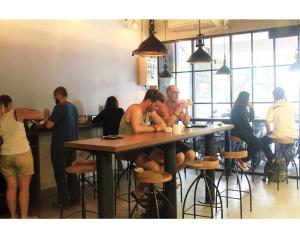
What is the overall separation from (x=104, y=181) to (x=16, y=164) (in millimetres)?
1219

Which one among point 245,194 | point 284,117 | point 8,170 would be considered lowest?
point 245,194

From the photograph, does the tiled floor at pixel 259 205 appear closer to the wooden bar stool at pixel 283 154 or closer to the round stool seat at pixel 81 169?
the wooden bar stool at pixel 283 154

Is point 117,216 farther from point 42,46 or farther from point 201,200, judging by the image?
point 42,46

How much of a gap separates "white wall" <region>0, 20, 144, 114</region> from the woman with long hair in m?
1.39

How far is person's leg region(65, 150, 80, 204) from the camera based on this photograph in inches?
180

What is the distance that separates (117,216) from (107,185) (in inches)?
48.5

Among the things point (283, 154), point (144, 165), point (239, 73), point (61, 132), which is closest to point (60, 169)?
point (61, 132)

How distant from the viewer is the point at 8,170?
367 cm

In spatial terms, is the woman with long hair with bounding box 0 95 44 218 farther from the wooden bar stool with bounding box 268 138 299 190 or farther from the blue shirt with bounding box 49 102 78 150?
the wooden bar stool with bounding box 268 138 299 190

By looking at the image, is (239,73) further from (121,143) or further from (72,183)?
(121,143)

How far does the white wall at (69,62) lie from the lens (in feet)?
16.4

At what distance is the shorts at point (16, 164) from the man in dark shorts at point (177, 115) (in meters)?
1.64

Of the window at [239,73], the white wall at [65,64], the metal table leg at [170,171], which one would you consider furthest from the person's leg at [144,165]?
the window at [239,73]
